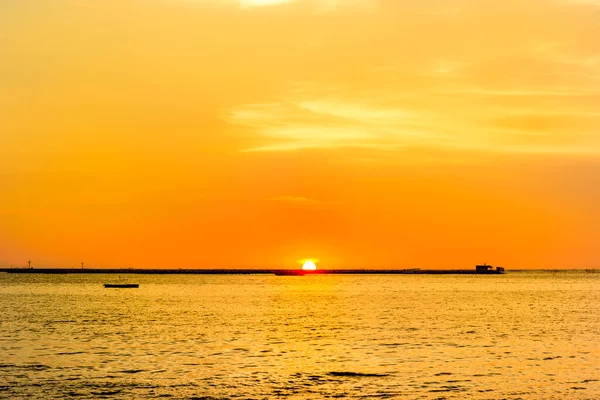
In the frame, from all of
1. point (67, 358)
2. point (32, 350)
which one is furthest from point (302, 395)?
point (32, 350)

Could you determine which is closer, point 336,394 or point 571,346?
point 336,394

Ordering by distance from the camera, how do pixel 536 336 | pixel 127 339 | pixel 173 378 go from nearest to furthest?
pixel 173 378, pixel 127 339, pixel 536 336

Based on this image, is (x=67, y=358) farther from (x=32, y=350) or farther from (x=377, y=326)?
(x=377, y=326)

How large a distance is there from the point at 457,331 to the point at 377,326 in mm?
10945

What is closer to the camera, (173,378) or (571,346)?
(173,378)

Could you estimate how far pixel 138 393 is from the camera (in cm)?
5269

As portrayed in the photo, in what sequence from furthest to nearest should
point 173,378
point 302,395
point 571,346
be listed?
point 571,346, point 173,378, point 302,395

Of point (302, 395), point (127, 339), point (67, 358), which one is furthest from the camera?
point (127, 339)

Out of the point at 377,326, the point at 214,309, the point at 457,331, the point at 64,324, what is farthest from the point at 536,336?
the point at 214,309

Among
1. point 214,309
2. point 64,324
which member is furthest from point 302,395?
point 214,309

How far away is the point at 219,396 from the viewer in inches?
2062

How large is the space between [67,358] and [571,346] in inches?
1880

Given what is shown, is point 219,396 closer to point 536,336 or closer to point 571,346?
point 571,346

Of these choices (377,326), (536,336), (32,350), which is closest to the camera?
(32,350)
